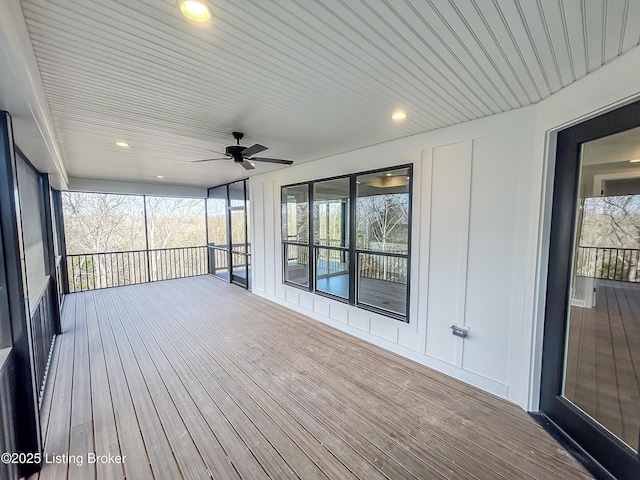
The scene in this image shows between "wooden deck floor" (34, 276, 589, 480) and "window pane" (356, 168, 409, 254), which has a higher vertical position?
"window pane" (356, 168, 409, 254)

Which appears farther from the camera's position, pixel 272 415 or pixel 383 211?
pixel 383 211

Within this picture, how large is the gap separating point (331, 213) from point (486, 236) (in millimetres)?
2348

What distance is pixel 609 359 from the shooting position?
1.92m

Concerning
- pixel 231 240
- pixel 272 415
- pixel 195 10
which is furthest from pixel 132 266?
pixel 195 10

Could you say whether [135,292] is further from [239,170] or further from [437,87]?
[437,87]

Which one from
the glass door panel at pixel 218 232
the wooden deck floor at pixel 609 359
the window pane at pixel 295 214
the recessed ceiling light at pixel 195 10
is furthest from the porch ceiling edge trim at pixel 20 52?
the glass door panel at pixel 218 232

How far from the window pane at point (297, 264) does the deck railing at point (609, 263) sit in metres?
3.59

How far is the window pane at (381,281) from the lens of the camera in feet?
12.1

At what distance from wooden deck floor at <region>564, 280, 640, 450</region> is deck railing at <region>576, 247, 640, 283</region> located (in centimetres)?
5

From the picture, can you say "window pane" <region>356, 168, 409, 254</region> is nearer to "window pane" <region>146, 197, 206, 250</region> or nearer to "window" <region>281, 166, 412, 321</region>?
"window" <region>281, 166, 412, 321</region>

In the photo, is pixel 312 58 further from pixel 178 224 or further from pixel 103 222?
pixel 103 222

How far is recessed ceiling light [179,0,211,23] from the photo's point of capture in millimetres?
1219

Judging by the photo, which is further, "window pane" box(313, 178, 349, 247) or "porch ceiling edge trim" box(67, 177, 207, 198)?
"porch ceiling edge trim" box(67, 177, 207, 198)

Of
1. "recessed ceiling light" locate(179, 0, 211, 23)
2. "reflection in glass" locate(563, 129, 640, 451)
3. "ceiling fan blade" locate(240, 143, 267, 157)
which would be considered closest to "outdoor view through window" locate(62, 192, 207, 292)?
"ceiling fan blade" locate(240, 143, 267, 157)
